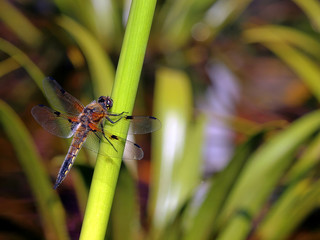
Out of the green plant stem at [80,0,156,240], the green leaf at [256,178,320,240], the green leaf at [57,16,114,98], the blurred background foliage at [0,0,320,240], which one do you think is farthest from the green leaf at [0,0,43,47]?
the green plant stem at [80,0,156,240]

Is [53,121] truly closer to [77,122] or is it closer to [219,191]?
[77,122]

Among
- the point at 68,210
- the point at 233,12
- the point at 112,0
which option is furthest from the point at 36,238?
the point at 233,12

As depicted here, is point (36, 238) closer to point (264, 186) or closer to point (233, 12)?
point (264, 186)

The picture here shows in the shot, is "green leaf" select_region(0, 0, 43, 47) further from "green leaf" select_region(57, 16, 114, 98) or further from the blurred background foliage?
"green leaf" select_region(57, 16, 114, 98)

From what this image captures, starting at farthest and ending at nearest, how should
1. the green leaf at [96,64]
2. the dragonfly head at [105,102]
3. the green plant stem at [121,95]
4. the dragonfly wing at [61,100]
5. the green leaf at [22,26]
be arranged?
1. the green leaf at [22,26]
2. the green leaf at [96,64]
3. the dragonfly wing at [61,100]
4. the dragonfly head at [105,102]
5. the green plant stem at [121,95]

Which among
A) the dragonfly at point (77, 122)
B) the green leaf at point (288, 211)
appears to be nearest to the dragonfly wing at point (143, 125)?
the dragonfly at point (77, 122)

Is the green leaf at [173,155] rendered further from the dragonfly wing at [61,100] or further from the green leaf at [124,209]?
the dragonfly wing at [61,100]

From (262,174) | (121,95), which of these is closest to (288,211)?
(262,174)
